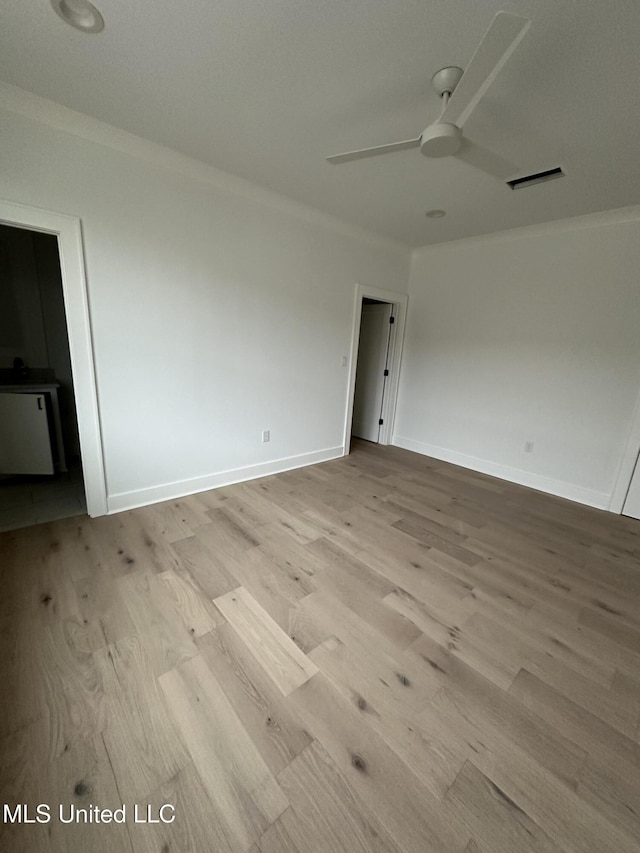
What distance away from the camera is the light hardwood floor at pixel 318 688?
96 centimetres

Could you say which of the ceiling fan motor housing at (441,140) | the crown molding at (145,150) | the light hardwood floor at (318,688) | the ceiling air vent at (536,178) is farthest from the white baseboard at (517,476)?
the ceiling fan motor housing at (441,140)

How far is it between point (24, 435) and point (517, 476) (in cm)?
484

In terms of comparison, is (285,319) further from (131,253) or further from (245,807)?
(245,807)

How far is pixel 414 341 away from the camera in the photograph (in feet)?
14.5

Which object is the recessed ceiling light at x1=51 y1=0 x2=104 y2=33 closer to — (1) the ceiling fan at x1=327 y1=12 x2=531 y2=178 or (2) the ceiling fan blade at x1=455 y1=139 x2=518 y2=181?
(1) the ceiling fan at x1=327 y1=12 x2=531 y2=178

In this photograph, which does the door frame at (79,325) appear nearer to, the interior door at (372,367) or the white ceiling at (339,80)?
the white ceiling at (339,80)

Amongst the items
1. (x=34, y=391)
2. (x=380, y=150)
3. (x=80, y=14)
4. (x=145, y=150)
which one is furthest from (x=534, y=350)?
(x=34, y=391)

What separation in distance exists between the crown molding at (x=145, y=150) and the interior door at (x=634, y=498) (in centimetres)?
365

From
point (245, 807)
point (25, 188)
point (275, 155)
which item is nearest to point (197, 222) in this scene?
point (275, 155)

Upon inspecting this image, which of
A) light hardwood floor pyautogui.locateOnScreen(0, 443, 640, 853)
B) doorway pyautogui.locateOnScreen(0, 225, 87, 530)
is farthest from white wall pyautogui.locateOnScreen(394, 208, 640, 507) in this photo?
doorway pyautogui.locateOnScreen(0, 225, 87, 530)

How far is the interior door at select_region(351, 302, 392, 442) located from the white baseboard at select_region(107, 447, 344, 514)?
1129 millimetres

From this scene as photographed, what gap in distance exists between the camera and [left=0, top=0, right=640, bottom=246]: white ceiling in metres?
1.30

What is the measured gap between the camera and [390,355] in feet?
14.9

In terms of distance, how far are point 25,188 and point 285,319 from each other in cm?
191
